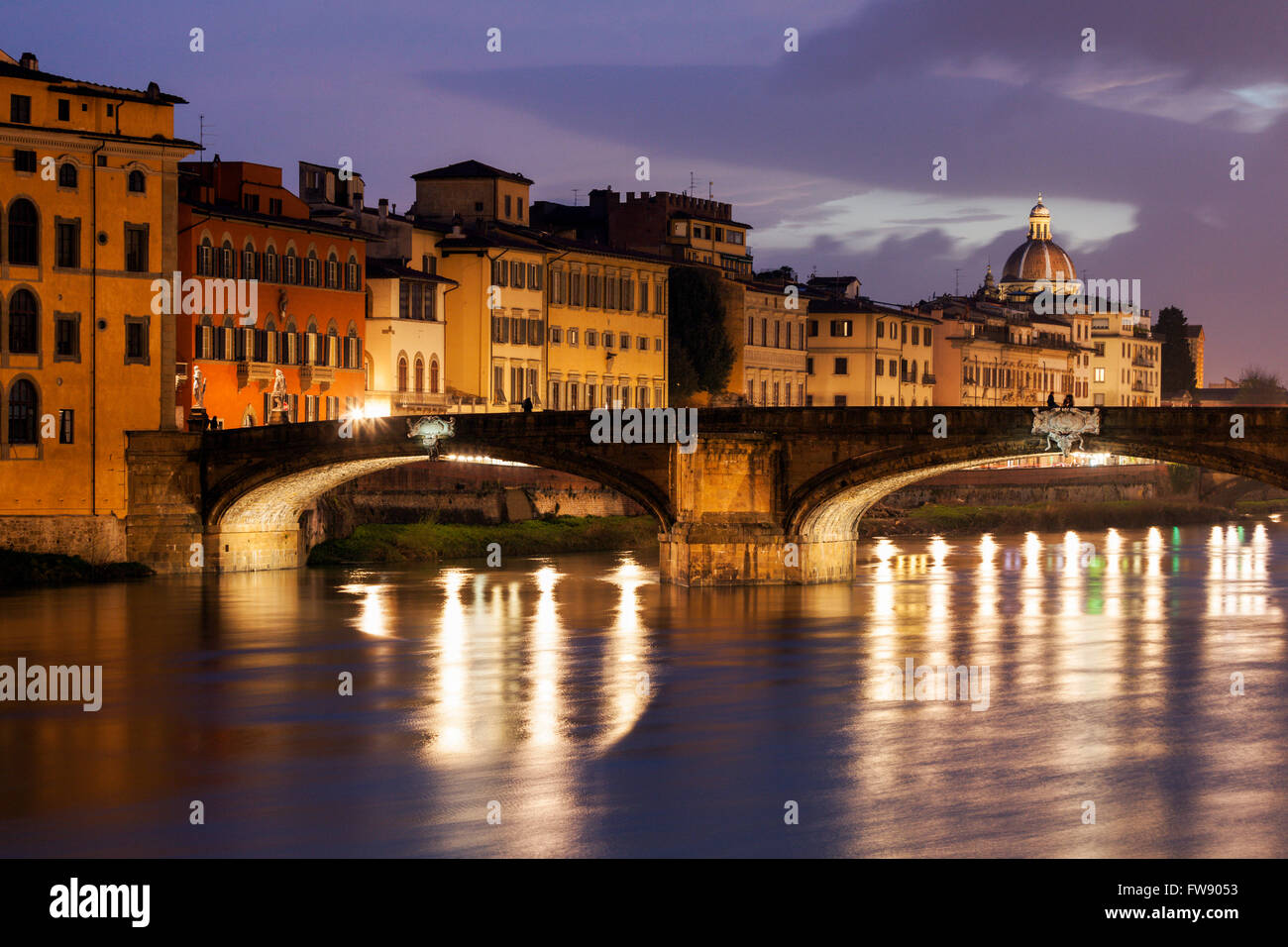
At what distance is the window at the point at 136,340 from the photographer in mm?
49812

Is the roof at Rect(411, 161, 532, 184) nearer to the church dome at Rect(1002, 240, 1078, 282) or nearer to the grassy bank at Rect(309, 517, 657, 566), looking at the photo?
the grassy bank at Rect(309, 517, 657, 566)

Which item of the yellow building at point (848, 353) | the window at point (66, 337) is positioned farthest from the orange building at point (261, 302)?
the yellow building at point (848, 353)

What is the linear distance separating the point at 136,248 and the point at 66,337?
2.77m

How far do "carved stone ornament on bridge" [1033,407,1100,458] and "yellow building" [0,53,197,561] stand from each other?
21909mm

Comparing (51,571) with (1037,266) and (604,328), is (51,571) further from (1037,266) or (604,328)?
(1037,266)

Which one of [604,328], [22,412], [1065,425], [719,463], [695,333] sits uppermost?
[695,333]

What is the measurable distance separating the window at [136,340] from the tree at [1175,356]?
11282 cm

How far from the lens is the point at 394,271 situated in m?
65.2

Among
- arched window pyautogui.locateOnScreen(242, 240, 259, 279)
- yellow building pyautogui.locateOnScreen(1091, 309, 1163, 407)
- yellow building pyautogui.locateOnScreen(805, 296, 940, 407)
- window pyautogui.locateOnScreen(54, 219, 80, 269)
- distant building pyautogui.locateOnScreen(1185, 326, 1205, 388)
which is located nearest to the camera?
window pyautogui.locateOnScreen(54, 219, 80, 269)

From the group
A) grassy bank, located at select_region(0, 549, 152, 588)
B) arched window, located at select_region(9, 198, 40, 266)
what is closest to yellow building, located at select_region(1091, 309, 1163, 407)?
grassy bank, located at select_region(0, 549, 152, 588)

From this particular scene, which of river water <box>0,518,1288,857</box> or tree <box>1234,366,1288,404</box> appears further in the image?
tree <box>1234,366,1288,404</box>

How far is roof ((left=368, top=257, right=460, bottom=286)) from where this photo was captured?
6519 cm

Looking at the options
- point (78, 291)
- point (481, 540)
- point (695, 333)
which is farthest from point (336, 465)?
point (695, 333)
